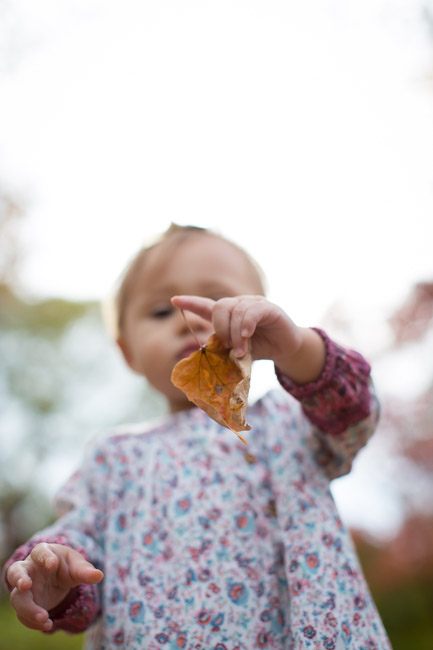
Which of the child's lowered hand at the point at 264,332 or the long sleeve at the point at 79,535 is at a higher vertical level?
the child's lowered hand at the point at 264,332

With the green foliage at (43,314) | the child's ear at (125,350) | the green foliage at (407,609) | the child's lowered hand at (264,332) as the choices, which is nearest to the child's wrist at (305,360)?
the child's lowered hand at (264,332)

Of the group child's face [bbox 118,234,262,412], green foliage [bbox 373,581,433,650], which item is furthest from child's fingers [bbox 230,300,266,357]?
green foliage [bbox 373,581,433,650]

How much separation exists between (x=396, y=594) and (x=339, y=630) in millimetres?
6942

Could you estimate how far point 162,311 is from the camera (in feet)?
5.39

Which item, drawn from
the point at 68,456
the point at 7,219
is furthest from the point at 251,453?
the point at 68,456

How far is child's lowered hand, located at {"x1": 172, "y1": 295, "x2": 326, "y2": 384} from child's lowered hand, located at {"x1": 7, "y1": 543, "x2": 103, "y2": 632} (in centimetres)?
55

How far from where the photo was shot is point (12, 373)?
1059 centimetres

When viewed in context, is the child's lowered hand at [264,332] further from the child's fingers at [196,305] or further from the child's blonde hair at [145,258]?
the child's blonde hair at [145,258]

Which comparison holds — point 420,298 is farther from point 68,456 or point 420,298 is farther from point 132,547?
point 68,456

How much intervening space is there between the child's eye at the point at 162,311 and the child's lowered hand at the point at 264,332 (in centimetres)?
51

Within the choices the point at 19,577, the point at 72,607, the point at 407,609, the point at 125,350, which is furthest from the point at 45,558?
the point at 407,609

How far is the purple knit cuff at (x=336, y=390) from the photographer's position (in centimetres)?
121

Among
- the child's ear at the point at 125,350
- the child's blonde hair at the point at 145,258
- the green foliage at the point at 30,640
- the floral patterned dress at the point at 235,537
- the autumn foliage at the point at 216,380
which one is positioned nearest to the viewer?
the autumn foliage at the point at 216,380

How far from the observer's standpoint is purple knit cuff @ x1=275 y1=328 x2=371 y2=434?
1215mm
